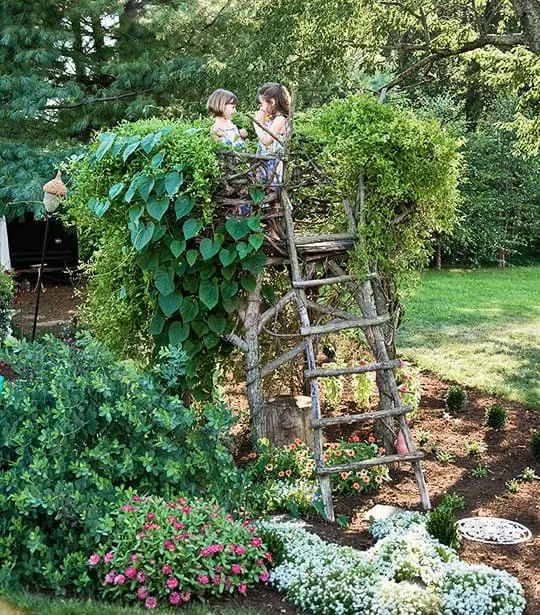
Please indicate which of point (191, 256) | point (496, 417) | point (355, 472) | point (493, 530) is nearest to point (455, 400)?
point (496, 417)

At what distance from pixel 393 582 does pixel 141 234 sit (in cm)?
279

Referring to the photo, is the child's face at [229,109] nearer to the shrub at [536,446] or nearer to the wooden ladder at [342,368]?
the wooden ladder at [342,368]

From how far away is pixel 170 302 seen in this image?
225 inches

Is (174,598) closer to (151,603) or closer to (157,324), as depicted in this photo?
(151,603)

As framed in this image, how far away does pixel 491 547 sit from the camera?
4.83m

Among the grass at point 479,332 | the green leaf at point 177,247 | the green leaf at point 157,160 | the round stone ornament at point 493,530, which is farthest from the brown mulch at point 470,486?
the green leaf at point 157,160

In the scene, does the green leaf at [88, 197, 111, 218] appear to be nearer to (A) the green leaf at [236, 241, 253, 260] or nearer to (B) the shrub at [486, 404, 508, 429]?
(A) the green leaf at [236, 241, 253, 260]

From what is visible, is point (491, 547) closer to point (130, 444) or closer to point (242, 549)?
point (242, 549)

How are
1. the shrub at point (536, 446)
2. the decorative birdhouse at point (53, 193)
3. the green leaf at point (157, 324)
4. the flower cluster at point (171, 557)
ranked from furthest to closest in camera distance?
the decorative birdhouse at point (53, 193), the shrub at point (536, 446), the green leaf at point (157, 324), the flower cluster at point (171, 557)

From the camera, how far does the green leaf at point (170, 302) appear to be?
18.6ft

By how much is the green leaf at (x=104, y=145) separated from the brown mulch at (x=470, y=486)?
256 centimetres

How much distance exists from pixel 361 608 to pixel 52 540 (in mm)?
1630

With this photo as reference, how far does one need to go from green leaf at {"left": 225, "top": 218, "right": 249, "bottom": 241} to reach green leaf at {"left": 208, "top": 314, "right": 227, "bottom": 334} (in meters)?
0.64

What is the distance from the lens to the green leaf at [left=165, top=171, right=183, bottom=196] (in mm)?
5258
